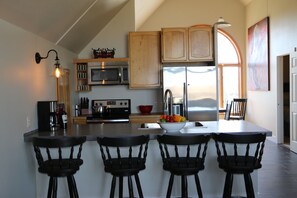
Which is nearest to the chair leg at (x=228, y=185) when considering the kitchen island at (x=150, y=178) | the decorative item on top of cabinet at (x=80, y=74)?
the kitchen island at (x=150, y=178)

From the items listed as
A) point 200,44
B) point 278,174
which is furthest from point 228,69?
point 278,174

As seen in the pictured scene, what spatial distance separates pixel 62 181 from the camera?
3.51 metres

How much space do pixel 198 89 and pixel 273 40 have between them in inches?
115

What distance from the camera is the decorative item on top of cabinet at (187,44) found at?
18.1 ft

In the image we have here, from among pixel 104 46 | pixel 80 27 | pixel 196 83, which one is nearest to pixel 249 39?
pixel 196 83

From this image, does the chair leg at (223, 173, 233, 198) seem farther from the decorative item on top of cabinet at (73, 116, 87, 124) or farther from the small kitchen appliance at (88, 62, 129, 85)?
the small kitchen appliance at (88, 62, 129, 85)

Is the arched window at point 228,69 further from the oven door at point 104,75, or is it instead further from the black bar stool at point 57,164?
the black bar stool at point 57,164

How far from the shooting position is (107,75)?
18.6 feet

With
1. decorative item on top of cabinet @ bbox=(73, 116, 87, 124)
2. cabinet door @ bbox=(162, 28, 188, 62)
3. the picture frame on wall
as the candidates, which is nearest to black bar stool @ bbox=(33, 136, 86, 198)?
decorative item on top of cabinet @ bbox=(73, 116, 87, 124)

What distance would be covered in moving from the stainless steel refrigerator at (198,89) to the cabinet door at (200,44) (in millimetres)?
271

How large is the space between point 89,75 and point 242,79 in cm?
525

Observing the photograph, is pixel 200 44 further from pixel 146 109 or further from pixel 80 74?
pixel 80 74

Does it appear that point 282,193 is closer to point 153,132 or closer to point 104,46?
point 153,132

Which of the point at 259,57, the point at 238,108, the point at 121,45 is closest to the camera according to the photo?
the point at 121,45
